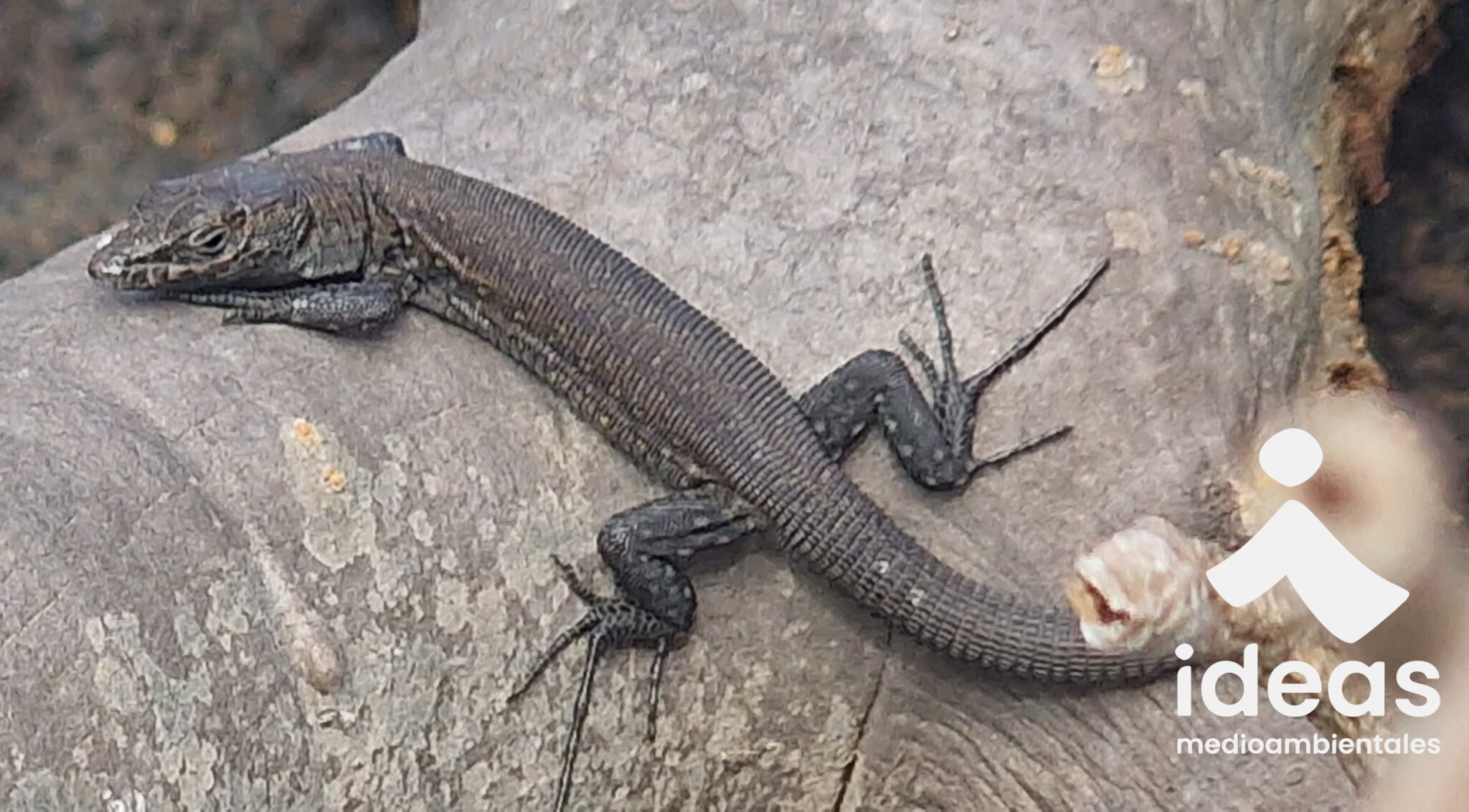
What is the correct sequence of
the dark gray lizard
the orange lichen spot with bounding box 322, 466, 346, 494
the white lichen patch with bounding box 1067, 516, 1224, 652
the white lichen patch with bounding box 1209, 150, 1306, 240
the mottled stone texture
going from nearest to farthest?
the white lichen patch with bounding box 1067, 516, 1224, 652 → the mottled stone texture → the orange lichen spot with bounding box 322, 466, 346, 494 → the dark gray lizard → the white lichen patch with bounding box 1209, 150, 1306, 240

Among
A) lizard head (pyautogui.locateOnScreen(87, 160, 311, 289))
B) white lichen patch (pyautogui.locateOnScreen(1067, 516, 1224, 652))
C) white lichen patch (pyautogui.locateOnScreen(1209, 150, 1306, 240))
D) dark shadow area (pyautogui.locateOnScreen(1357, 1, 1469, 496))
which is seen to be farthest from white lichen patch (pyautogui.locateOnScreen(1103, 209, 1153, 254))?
dark shadow area (pyautogui.locateOnScreen(1357, 1, 1469, 496))

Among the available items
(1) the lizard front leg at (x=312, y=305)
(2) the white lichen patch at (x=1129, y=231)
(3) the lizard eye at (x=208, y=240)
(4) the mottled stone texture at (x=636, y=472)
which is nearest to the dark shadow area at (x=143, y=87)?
(4) the mottled stone texture at (x=636, y=472)

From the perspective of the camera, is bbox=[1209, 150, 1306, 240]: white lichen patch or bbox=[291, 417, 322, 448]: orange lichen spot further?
bbox=[1209, 150, 1306, 240]: white lichen patch

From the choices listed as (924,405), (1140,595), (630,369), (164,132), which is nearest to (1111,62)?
(924,405)

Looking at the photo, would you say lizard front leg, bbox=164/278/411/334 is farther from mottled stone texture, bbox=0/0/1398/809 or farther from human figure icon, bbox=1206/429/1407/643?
human figure icon, bbox=1206/429/1407/643

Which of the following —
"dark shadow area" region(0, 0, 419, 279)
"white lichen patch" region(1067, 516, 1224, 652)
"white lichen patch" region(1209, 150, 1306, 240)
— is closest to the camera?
"white lichen patch" region(1067, 516, 1224, 652)

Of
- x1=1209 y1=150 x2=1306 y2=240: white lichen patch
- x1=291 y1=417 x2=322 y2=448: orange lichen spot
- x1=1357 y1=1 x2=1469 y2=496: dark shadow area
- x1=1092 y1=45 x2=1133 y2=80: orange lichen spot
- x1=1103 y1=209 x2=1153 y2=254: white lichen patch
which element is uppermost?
x1=1092 y1=45 x2=1133 y2=80: orange lichen spot

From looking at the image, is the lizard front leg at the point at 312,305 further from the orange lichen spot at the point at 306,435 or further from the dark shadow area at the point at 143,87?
the dark shadow area at the point at 143,87
